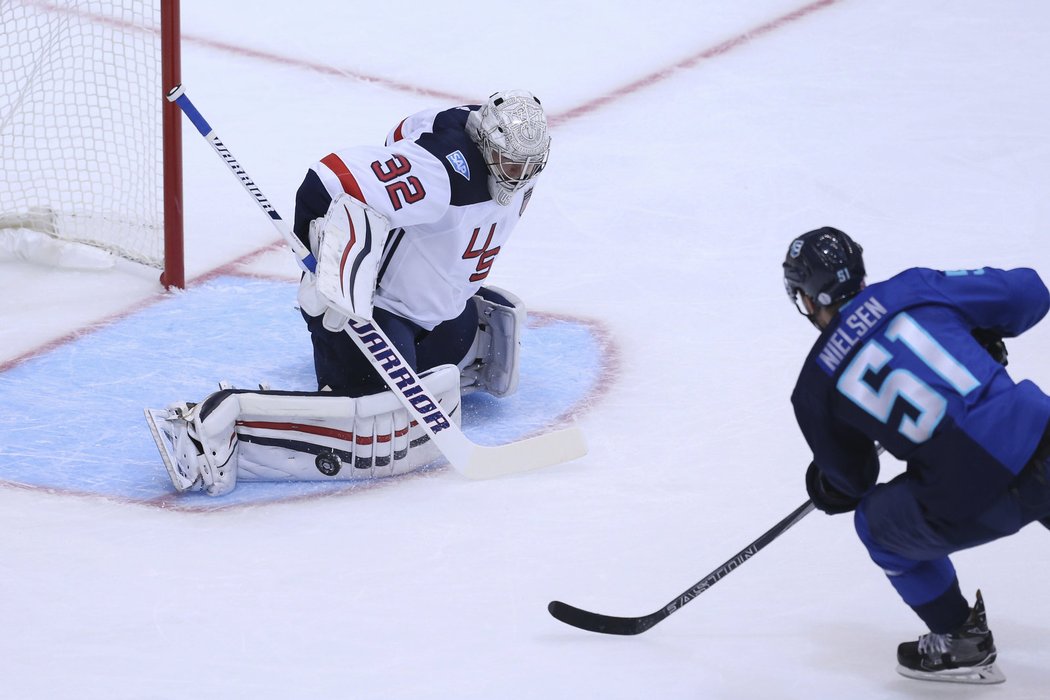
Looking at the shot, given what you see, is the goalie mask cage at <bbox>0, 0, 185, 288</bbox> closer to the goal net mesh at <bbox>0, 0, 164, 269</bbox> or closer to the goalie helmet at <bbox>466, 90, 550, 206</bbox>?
the goal net mesh at <bbox>0, 0, 164, 269</bbox>

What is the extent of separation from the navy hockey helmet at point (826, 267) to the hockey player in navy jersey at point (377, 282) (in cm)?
105

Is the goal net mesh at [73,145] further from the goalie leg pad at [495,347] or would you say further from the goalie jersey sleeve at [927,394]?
the goalie jersey sleeve at [927,394]

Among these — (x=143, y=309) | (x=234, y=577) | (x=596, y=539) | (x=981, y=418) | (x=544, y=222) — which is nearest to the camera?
(x=981, y=418)

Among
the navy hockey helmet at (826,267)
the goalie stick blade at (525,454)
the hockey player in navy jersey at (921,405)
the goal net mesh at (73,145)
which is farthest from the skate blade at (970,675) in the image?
the goal net mesh at (73,145)

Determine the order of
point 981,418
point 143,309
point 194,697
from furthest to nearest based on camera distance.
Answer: point 143,309, point 194,697, point 981,418

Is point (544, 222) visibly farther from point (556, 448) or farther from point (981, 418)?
point (981, 418)

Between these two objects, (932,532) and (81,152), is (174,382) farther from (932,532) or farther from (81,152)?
(932,532)

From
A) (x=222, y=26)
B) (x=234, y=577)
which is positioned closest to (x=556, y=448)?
(x=234, y=577)

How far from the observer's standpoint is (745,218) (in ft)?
16.6

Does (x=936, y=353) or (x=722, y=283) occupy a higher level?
(x=936, y=353)

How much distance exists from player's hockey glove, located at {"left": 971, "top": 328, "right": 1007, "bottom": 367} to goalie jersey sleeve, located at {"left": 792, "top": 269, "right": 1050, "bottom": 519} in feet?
0.53

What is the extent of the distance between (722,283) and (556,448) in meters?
1.27

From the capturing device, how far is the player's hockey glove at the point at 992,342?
2.62 metres

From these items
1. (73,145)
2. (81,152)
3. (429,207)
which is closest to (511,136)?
(429,207)
